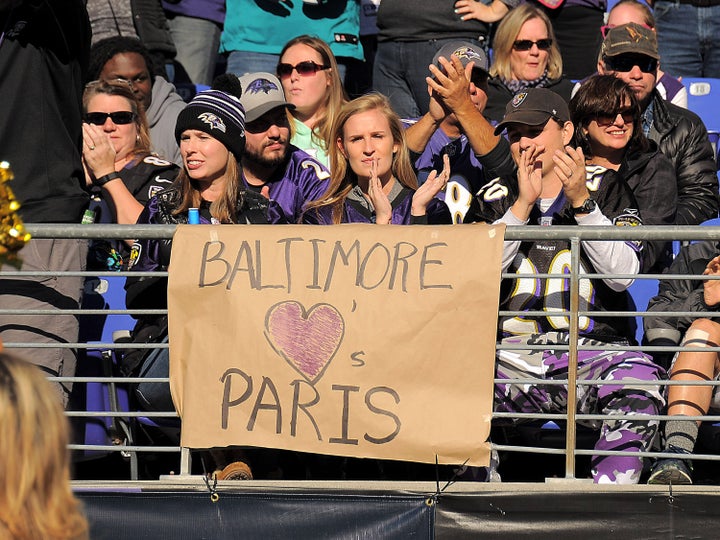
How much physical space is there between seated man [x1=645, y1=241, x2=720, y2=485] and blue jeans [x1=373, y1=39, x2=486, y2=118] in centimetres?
239

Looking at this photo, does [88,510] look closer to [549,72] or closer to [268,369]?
[268,369]

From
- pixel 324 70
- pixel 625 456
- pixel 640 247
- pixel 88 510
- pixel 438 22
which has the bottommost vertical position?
pixel 88 510

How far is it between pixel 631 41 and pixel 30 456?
5.33 m

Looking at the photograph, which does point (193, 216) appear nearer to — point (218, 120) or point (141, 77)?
point (218, 120)

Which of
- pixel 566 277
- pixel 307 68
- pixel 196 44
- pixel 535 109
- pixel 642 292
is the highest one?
pixel 196 44

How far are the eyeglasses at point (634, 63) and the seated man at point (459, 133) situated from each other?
828 mm

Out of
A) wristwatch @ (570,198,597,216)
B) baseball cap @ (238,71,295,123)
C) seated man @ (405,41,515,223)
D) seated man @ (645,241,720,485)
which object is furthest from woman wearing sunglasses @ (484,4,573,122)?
wristwatch @ (570,198,597,216)

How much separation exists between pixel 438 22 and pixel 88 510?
13.2ft

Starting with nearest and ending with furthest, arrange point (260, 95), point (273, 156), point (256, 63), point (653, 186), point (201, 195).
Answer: point (201, 195)
point (653, 186)
point (273, 156)
point (260, 95)
point (256, 63)

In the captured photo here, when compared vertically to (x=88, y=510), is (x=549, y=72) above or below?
above

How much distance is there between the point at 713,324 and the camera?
5.41 m

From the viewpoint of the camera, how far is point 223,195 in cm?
573

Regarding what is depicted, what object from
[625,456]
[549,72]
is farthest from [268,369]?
[549,72]

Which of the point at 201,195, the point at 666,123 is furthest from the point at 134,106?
the point at 666,123
